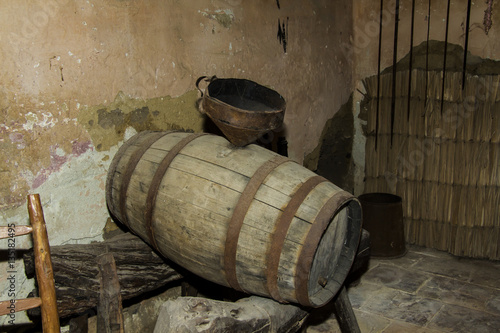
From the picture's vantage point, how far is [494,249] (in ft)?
14.5

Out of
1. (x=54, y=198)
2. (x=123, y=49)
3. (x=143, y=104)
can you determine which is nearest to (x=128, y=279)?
(x=54, y=198)

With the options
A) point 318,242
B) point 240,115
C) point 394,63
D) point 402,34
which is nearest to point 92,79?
point 240,115

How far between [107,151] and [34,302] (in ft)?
3.91

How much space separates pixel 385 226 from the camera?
14.4 ft

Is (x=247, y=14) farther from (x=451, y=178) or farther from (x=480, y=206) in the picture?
(x=480, y=206)

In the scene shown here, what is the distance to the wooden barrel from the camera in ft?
6.55

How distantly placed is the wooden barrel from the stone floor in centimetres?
100

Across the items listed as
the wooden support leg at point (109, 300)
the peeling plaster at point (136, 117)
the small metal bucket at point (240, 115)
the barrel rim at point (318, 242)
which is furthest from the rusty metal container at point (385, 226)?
the wooden support leg at point (109, 300)

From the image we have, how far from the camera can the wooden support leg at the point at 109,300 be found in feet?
7.32

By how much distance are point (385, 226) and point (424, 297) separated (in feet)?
2.66

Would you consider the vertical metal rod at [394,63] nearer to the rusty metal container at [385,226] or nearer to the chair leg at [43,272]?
the rusty metal container at [385,226]

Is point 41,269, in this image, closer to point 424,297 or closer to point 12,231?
point 12,231

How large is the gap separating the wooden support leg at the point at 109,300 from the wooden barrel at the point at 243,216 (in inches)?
9.5

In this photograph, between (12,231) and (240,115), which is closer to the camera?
(12,231)
